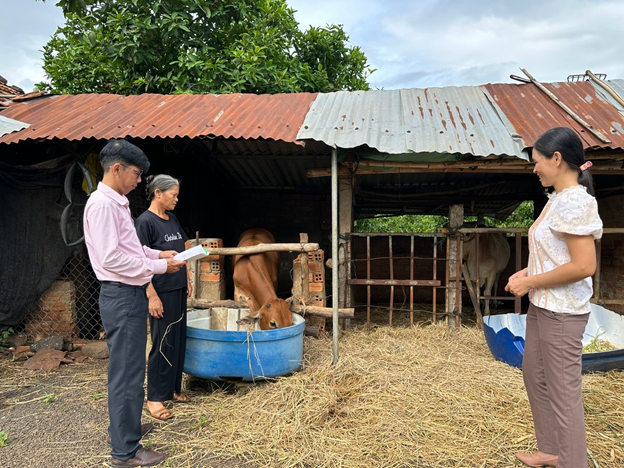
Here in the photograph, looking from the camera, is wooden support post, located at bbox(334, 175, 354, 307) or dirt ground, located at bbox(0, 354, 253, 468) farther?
wooden support post, located at bbox(334, 175, 354, 307)

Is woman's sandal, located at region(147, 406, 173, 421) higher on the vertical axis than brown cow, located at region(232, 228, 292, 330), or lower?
lower

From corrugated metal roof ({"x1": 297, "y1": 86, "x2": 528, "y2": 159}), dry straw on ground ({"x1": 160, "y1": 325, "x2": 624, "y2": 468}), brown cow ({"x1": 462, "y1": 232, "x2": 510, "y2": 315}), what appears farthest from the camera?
brown cow ({"x1": 462, "y1": 232, "x2": 510, "y2": 315})

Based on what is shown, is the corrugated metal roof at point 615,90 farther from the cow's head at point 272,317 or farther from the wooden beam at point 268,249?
the cow's head at point 272,317

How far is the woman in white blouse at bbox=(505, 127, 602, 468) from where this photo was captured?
6.45ft

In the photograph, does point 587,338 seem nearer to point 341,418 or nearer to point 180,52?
point 341,418

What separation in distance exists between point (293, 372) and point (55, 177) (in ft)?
12.0

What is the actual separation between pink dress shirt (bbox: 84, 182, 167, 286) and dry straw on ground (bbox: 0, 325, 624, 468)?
4.17 ft

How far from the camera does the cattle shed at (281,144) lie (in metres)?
4.28

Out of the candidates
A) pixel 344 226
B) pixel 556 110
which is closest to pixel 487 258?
pixel 556 110

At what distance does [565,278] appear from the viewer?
199 centimetres

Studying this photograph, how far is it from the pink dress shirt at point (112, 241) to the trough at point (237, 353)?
3.58 feet

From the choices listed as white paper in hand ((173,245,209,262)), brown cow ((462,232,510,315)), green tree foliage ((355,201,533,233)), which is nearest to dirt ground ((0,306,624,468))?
white paper in hand ((173,245,209,262))

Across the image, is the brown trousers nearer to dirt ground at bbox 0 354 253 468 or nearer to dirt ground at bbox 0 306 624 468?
dirt ground at bbox 0 306 624 468

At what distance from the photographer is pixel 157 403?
3248 millimetres
